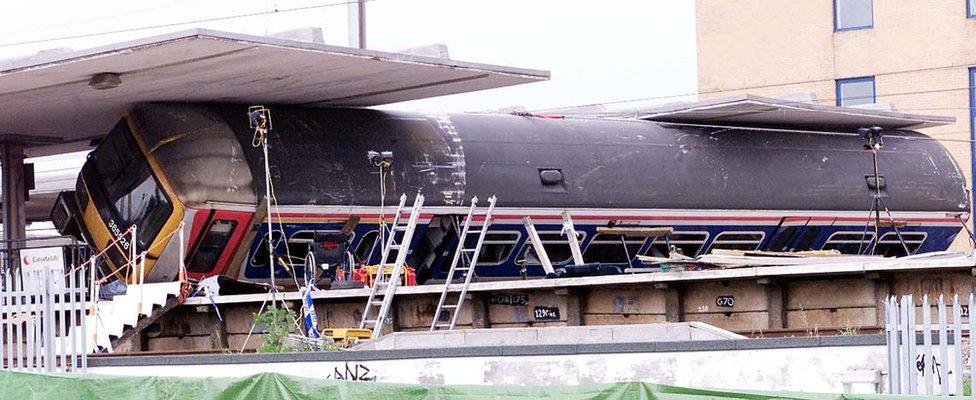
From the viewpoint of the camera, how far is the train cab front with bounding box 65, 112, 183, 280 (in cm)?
2191

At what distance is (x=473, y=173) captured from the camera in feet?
79.9

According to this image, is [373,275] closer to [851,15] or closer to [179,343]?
[179,343]

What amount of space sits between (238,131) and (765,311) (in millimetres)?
9031

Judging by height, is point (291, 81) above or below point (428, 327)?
above

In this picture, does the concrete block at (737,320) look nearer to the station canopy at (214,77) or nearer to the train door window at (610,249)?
the station canopy at (214,77)

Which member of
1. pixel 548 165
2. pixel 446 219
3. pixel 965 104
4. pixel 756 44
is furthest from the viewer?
pixel 756 44

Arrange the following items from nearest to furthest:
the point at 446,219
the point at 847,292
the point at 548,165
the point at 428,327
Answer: the point at 847,292 → the point at 428,327 → the point at 446,219 → the point at 548,165

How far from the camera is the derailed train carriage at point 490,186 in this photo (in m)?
22.1

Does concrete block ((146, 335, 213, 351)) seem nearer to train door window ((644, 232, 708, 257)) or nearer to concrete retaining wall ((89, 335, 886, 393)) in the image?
concrete retaining wall ((89, 335, 886, 393))

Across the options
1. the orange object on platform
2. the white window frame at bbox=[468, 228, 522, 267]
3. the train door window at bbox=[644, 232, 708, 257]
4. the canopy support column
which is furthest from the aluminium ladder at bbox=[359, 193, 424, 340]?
the canopy support column

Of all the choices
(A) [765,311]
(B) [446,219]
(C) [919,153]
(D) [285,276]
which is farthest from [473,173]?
(C) [919,153]

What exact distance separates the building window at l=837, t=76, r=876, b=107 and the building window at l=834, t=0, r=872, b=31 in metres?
1.44

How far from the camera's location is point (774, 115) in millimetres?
27688

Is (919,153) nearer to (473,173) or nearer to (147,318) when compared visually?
(473,173)
